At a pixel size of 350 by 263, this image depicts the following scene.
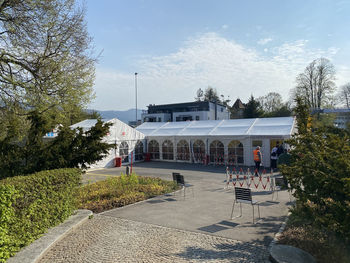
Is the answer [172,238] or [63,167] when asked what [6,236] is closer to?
[63,167]

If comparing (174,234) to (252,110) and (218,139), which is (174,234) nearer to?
(218,139)

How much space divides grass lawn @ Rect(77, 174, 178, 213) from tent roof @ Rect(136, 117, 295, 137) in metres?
9.75

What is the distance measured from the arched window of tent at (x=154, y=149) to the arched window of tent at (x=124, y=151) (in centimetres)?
276

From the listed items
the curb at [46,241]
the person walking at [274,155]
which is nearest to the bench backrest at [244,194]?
the curb at [46,241]

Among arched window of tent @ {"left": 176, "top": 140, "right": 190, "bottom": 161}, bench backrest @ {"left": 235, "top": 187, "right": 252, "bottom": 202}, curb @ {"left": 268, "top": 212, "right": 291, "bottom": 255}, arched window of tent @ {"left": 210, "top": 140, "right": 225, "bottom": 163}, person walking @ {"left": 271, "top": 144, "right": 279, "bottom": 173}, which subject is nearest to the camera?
curb @ {"left": 268, "top": 212, "right": 291, "bottom": 255}

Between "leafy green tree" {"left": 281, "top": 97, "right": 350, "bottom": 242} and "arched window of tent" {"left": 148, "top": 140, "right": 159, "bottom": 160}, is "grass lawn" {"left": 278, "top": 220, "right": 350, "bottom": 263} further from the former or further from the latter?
"arched window of tent" {"left": 148, "top": 140, "right": 159, "bottom": 160}

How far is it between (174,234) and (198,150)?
53.0ft

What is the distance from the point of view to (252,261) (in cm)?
500

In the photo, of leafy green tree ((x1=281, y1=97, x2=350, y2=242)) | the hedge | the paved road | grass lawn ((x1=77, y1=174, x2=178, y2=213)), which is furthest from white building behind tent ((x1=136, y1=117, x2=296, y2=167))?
the hedge

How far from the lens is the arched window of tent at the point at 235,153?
20.3 metres

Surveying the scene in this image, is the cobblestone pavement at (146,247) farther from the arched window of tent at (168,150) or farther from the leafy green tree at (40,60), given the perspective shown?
the arched window of tent at (168,150)

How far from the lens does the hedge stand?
4711 millimetres

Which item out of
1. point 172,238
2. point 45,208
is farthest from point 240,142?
point 45,208

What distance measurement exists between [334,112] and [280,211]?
38092 millimetres
